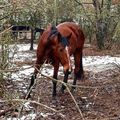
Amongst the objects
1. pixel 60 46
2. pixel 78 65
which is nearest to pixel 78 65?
pixel 78 65

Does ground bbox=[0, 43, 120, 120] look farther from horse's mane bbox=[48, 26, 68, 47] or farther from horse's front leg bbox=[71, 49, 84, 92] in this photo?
horse's mane bbox=[48, 26, 68, 47]

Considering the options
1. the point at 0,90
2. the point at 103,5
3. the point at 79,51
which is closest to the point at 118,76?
the point at 79,51

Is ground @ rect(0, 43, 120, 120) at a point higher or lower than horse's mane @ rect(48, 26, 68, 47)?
lower

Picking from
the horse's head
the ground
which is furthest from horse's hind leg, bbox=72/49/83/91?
the horse's head

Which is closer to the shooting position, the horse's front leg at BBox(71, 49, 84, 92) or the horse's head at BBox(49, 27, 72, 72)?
the horse's head at BBox(49, 27, 72, 72)

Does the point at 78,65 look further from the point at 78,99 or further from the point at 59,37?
the point at 59,37

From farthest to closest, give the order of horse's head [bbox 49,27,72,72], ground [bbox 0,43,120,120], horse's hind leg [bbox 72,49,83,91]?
horse's hind leg [bbox 72,49,83,91] → horse's head [bbox 49,27,72,72] → ground [bbox 0,43,120,120]

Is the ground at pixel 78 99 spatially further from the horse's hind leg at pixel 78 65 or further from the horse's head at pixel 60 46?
the horse's head at pixel 60 46

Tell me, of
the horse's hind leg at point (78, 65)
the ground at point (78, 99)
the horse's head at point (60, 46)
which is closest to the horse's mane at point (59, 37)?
the horse's head at point (60, 46)

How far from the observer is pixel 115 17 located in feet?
74.5

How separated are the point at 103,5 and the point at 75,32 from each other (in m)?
13.7

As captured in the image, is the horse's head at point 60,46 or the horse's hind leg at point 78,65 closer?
the horse's head at point 60,46

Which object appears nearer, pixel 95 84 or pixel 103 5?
pixel 95 84

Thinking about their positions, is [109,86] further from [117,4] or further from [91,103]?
[117,4]
